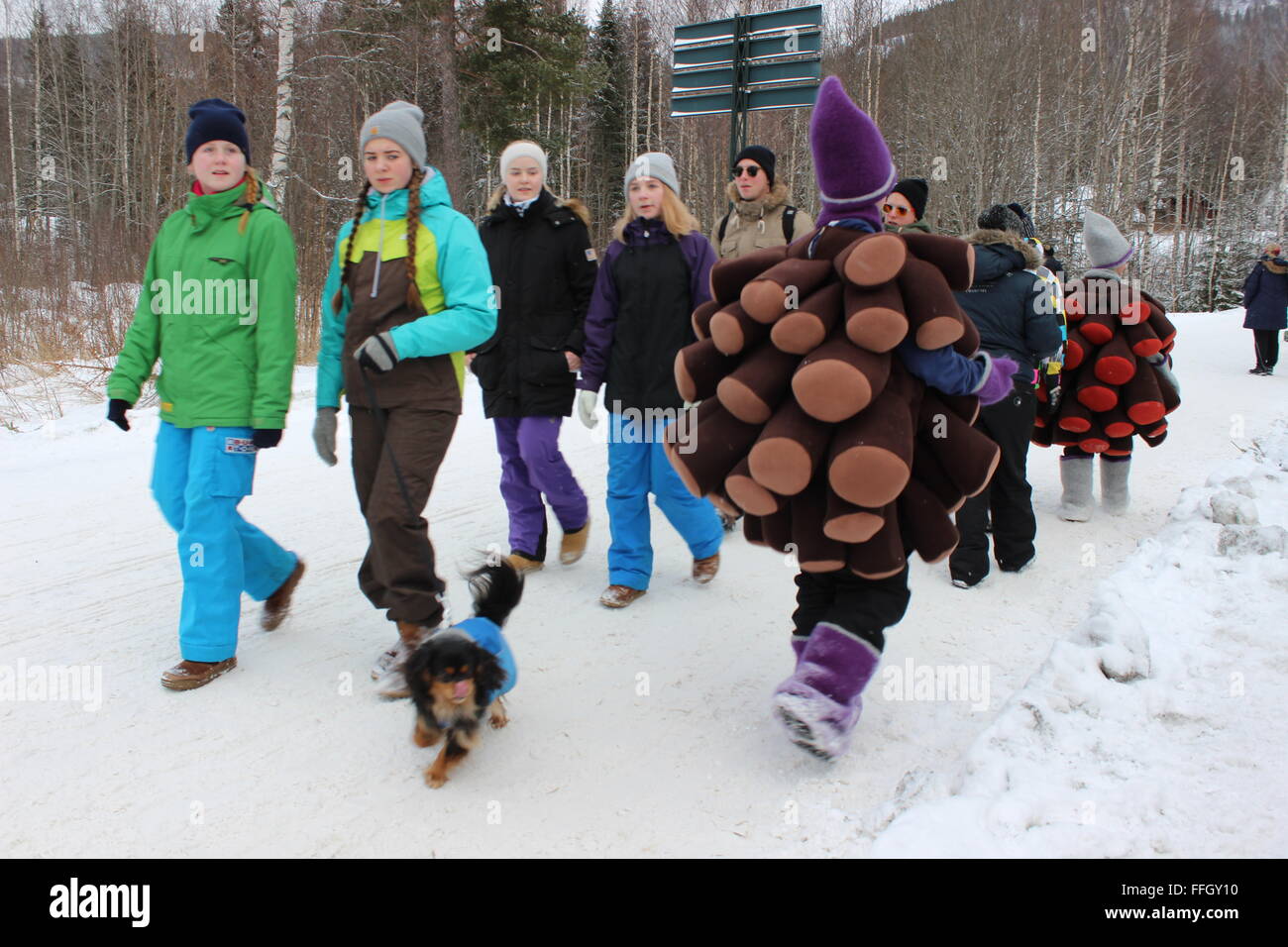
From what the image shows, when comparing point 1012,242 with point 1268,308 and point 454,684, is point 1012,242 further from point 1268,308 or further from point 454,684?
A: point 1268,308

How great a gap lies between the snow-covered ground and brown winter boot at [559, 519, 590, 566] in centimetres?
15

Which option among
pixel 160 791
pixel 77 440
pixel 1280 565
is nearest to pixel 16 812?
pixel 160 791

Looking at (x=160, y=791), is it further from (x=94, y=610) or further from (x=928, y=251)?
(x=928, y=251)

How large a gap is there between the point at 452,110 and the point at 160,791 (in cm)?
1547

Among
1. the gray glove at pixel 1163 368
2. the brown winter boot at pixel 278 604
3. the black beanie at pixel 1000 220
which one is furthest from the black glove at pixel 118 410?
the gray glove at pixel 1163 368

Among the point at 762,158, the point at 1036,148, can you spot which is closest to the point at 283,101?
the point at 762,158

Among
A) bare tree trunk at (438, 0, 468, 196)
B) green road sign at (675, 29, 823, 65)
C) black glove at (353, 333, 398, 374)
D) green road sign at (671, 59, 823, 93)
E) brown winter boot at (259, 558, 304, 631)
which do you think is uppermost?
bare tree trunk at (438, 0, 468, 196)

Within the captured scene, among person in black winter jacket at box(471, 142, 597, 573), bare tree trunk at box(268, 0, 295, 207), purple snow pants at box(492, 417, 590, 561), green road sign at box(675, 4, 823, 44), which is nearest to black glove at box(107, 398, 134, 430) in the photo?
person in black winter jacket at box(471, 142, 597, 573)

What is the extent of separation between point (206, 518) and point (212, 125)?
5.04 ft

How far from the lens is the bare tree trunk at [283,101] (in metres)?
13.1

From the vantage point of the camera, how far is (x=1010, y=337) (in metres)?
4.95

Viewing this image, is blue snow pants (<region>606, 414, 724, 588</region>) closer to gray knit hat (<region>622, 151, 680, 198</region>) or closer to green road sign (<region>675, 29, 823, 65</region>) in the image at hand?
gray knit hat (<region>622, 151, 680, 198</region>)

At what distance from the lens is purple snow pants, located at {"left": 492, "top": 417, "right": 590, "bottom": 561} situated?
4.74m

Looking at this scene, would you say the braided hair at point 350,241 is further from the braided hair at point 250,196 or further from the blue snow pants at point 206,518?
the blue snow pants at point 206,518
